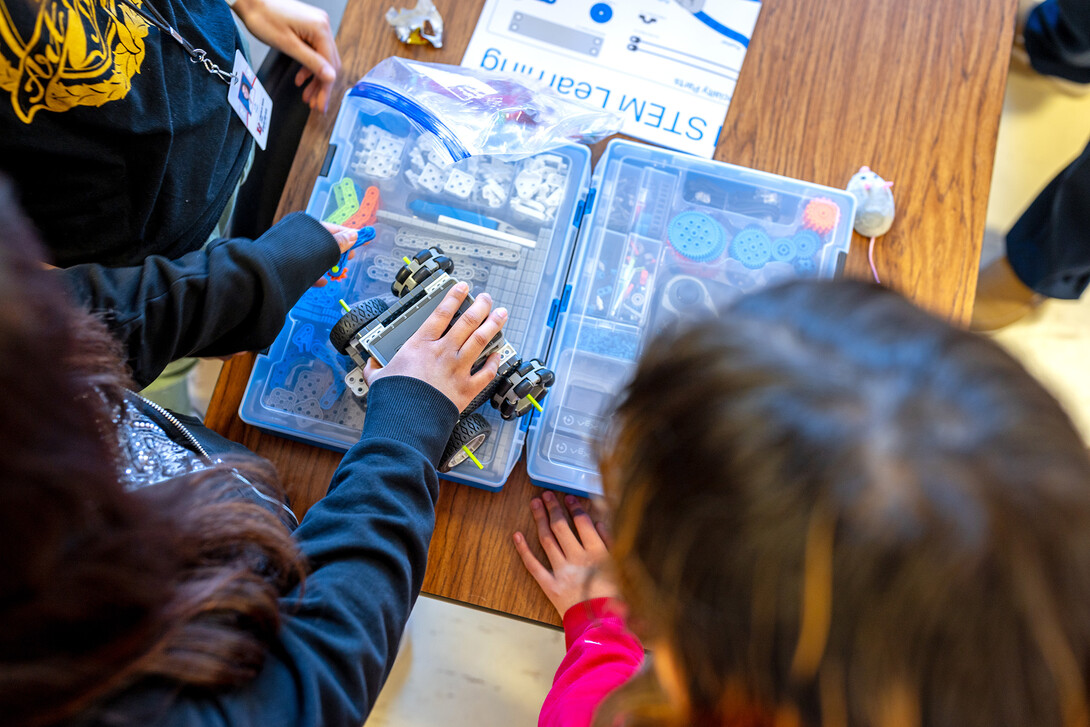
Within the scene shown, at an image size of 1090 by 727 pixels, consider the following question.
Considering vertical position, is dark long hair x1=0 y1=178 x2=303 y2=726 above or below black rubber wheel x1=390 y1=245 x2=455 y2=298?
below

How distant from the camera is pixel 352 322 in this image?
70 centimetres

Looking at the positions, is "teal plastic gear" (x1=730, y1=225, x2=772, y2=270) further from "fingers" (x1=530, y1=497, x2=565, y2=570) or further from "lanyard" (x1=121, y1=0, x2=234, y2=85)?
"lanyard" (x1=121, y1=0, x2=234, y2=85)

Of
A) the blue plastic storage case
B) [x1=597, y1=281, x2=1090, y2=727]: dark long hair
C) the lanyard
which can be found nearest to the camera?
[x1=597, y1=281, x2=1090, y2=727]: dark long hair

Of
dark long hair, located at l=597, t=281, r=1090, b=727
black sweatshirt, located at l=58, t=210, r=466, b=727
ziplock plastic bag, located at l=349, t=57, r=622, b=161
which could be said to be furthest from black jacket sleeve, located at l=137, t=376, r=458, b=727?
ziplock plastic bag, located at l=349, t=57, r=622, b=161

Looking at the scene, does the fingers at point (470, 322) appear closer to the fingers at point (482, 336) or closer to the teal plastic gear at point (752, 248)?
the fingers at point (482, 336)

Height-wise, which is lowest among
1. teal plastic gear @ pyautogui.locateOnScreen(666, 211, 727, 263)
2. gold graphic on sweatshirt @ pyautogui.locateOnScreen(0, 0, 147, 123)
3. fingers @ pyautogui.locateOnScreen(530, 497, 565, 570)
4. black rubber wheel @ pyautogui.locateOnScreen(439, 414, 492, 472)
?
fingers @ pyautogui.locateOnScreen(530, 497, 565, 570)

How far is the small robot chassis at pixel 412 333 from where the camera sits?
69 cm

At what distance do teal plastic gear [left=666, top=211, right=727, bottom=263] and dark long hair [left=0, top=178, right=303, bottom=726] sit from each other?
63cm

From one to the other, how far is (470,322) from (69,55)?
0.44m

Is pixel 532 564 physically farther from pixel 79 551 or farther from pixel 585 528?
pixel 79 551

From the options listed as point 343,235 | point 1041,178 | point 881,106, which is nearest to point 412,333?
point 343,235

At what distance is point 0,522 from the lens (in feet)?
0.98

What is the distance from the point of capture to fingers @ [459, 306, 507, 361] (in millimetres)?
680

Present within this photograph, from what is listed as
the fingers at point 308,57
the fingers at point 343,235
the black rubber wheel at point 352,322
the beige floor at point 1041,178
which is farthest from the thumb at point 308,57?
the beige floor at point 1041,178
